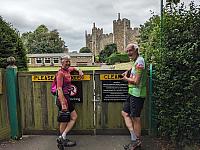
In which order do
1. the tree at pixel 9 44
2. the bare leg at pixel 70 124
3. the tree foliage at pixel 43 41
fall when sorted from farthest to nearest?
the tree foliage at pixel 43 41 → the tree at pixel 9 44 → the bare leg at pixel 70 124

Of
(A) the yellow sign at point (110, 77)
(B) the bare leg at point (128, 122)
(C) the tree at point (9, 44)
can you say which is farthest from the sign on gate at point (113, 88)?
(C) the tree at point (9, 44)

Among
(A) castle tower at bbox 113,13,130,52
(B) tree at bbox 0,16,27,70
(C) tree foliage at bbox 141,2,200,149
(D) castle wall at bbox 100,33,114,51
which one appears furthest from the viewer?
(D) castle wall at bbox 100,33,114,51

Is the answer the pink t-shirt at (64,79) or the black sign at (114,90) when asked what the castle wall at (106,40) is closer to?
the black sign at (114,90)

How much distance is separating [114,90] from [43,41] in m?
72.5

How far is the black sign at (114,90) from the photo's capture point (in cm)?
555

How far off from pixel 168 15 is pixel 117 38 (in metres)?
63.6

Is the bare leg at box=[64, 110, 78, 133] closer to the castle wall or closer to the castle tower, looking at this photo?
the castle tower

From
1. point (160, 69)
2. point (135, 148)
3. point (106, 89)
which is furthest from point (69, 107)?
point (160, 69)

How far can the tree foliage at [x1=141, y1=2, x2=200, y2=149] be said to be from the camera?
175 inches

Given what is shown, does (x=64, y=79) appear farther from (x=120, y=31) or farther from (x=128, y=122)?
(x=120, y=31)

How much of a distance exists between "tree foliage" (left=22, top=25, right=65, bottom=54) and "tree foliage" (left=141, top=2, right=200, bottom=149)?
72484 millimetres

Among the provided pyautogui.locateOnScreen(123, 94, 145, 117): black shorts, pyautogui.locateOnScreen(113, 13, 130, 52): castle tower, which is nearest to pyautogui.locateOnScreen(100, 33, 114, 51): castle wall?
pyautogui.locateOnScreen(113, 13, 130, 52): castle tower

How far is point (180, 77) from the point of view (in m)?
4.52

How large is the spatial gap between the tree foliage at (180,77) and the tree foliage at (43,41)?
7248 centimetres
